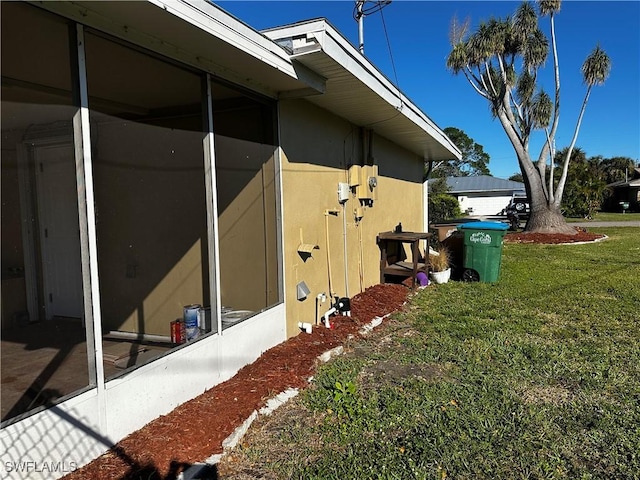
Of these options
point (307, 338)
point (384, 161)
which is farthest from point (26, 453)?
point (384, 161)

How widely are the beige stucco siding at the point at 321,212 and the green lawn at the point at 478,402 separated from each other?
36.2 inches

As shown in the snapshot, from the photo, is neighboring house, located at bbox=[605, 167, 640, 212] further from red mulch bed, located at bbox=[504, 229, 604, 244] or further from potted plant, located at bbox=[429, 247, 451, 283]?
potted plant, located at bbox=[429, 247, 451, 283]

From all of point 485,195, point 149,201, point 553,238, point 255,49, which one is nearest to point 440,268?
point 149,201

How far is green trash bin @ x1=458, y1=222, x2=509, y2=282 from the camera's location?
7.79m

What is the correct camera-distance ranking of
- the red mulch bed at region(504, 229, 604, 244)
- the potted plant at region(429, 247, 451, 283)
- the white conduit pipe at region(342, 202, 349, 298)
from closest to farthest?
the white conduit pipe at region(342, 202, 349, 298) → the potted plant at region(429, 247, 451, 283) → the red mulch bed at region(504, 229, 604, 244)

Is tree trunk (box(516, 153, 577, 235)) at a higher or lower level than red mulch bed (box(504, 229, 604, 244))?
higher

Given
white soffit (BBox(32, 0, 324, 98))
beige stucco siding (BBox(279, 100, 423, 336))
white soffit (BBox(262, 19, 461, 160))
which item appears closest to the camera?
white soffit (BBox(32, 0, 324, 98))

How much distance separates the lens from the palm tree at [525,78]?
1664 centimetres

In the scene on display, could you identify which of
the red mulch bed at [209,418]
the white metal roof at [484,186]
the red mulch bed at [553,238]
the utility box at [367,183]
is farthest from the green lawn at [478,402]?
the white metal roof at [484,186]

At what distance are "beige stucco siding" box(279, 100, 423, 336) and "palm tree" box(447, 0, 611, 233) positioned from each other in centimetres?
1238

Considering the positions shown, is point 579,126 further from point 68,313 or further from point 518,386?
point 68,313

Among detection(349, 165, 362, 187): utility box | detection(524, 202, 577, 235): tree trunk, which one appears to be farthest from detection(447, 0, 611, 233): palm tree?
detection(349, 165, 362, 187): utility box

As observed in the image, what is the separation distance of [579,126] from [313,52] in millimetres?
17905

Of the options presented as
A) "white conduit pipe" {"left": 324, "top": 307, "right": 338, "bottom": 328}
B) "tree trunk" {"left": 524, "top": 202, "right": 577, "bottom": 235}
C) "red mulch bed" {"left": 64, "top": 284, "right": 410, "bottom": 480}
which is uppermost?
"tree trunk" {"left": 524, "top": 202, "right": 577, "bottom": 235}
